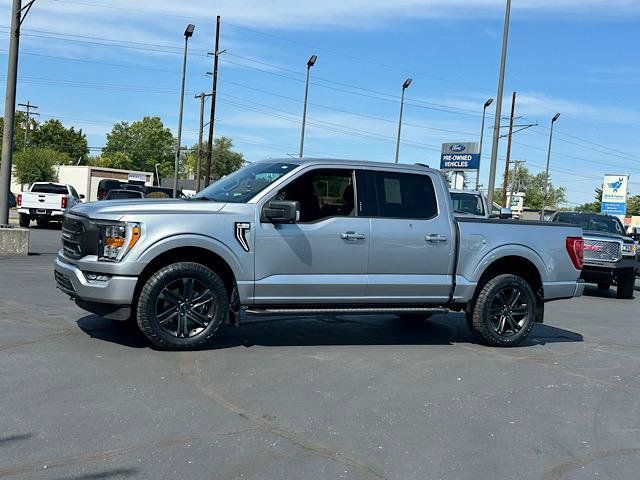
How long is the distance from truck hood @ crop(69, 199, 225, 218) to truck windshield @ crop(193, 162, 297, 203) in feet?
1.16

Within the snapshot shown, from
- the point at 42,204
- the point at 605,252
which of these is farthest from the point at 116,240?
the point at 42,204

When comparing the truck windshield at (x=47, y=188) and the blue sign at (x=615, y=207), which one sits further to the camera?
the blue sign at (x=615, y=207)

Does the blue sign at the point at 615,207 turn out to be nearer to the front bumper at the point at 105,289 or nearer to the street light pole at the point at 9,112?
the street light pole at the point at 9,112

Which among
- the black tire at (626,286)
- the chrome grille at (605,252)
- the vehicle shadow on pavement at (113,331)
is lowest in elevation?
the vehicle shadow on pavement at (113,331)

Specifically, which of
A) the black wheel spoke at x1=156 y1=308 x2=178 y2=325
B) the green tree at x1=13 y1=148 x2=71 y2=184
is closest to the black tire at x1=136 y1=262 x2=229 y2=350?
the black wheel spoke at x1=156 y1=308 x2=178 y2=325

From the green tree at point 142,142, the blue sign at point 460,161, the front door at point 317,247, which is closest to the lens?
the front door at point 317,247

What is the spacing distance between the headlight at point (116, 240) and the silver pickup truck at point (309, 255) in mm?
11

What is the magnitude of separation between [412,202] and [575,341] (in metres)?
3.18

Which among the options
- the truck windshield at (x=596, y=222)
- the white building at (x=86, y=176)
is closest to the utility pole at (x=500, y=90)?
the truck windshield at (x=596, y=222)

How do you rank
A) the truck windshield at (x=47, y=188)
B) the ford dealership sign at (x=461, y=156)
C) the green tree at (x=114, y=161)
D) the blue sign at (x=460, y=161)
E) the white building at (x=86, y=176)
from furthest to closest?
the green tree at (x=114, y=161) → the white building at (x=86, y=176) → the ford dealership sign at (x=461, y=156) → the blue sign at (x=460, y=161) → the truck windshield at (x=47, y=188)

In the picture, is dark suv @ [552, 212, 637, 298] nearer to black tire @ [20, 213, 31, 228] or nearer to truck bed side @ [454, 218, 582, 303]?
truck bed side @ [454, 218, 582, 303]

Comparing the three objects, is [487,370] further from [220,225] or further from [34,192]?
[34,192]

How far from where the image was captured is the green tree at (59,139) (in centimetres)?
10784

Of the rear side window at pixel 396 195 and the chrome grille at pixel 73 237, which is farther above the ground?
the rear side window at pixel 396 195
